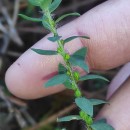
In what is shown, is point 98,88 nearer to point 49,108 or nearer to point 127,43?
point 49,108

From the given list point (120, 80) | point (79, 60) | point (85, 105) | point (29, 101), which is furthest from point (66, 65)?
point (29, 101)

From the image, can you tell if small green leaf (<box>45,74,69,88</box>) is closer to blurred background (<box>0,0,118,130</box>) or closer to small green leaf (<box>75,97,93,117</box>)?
small green leaf (<box>75,97,93,117</box>)

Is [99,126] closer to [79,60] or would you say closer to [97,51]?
[79,60]

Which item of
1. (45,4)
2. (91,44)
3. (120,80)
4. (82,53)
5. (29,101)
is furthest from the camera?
(29,101)

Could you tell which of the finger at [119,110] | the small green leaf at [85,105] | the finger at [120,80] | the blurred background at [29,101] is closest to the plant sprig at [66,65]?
the small green leaf at [85,105]

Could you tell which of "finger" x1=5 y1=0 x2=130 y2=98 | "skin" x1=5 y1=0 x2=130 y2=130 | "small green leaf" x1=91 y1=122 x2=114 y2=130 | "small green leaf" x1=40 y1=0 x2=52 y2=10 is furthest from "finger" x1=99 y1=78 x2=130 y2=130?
"small green leaf" x1=40 y1=0 x2=52 y2=10

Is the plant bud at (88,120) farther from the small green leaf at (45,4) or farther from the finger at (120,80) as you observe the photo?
the finger at (120,80)

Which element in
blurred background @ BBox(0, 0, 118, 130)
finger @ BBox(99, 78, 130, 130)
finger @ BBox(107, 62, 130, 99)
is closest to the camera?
finger @ BBox(99, 78, 130, 130)
